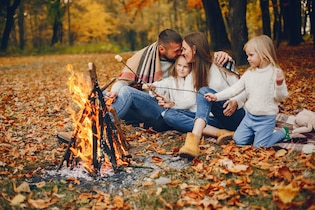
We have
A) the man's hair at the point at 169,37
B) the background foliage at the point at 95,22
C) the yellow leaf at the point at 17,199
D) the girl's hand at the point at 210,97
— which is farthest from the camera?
the background foliage at the point at 95,22

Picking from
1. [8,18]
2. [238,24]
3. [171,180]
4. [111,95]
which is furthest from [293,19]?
[8,18]

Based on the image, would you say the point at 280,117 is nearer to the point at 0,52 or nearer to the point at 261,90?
the point at 261,90

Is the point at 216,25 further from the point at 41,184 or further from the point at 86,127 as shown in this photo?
the point at 41,184

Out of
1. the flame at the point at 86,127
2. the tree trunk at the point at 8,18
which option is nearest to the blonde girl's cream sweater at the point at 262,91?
the flame at the point at 86,127

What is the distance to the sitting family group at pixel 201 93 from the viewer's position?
4.04m

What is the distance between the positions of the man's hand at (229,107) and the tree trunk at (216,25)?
1041cm

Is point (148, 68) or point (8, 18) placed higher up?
point (8, 18)

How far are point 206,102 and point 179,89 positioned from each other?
448mm

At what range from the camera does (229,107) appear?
4.36 metres

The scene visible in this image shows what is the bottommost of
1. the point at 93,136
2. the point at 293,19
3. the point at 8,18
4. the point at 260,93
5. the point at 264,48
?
the point at 93,136

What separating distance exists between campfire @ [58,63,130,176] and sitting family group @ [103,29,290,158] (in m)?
0.65

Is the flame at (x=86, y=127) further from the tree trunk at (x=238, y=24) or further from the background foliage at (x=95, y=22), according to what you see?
the background foliage at (x=95, y=22)

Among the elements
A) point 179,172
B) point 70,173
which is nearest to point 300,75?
point 179,172

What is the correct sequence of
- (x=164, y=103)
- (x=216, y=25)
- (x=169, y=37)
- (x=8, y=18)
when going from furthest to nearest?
(x=8, y=18) < (x=216, y=25) < (x=169, y=37) < (x=164, y=103)
